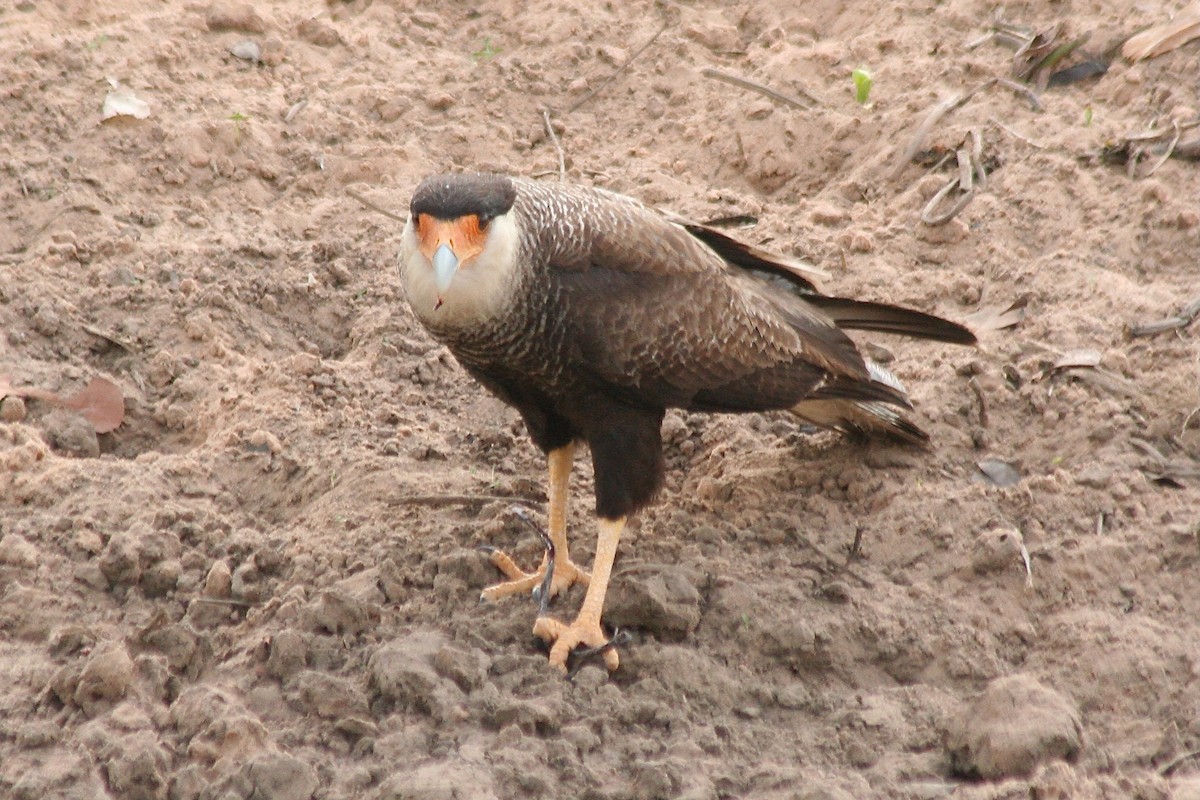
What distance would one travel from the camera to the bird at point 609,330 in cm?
369

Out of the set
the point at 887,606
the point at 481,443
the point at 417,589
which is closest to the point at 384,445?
the point at 481,443

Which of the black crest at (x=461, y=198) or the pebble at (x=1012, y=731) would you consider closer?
the pebble at (x=1012, y=731)

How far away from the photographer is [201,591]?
4008 mm

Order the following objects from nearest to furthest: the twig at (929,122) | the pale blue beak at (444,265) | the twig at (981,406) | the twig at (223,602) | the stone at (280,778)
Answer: the stone at (280,778) < the pale blue beak at (444,265) < the twig at (223,602) < the twig at (981,406) < the twig at (929,122)

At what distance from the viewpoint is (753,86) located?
251 inches

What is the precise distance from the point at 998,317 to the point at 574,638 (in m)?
2.28

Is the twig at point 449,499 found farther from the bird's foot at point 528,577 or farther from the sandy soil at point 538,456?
the bird's foot at point 528,577

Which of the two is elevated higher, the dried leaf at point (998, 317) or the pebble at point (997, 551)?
the dried leaf at point (998, 317)

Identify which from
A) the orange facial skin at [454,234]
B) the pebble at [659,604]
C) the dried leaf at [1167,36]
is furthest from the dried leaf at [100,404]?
the dried leaf at [1167,36]

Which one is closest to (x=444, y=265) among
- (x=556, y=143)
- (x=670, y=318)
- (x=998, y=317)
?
(x=670, y=318)

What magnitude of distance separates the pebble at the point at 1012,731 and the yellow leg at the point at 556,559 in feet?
4.62

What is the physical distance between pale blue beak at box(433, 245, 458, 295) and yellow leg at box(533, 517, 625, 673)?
3.33 feet

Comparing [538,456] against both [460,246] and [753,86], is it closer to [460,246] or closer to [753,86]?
[460,246]

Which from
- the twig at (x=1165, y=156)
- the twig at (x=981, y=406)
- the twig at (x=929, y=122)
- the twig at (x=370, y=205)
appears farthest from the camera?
the twig at (x=929, y=122)
